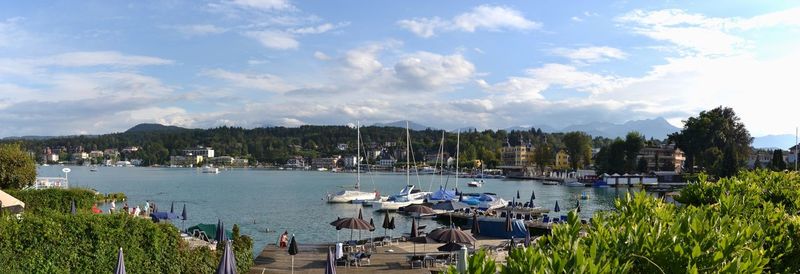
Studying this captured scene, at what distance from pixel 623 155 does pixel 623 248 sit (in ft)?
387

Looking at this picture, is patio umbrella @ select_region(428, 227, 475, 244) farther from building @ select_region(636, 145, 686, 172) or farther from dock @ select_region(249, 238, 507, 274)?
building @ select_region(636, 145, 686, 172)

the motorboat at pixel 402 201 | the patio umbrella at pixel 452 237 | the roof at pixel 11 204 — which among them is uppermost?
the roof at pixel 11 204

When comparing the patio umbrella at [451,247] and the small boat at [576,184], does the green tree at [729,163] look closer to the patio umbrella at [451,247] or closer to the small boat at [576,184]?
the small boat at [576,184]

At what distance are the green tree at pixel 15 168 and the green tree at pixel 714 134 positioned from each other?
99057 mm

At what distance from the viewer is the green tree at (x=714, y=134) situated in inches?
4045

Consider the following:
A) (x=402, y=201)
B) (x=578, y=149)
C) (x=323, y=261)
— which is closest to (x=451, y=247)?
(x=323, y=261)

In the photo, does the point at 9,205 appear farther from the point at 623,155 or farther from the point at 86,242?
the point at 623,155

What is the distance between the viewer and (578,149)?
147m

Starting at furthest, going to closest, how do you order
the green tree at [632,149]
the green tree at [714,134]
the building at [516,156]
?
the building at [516,156] → the green tree at [632,149] → the green tree at [714,134]

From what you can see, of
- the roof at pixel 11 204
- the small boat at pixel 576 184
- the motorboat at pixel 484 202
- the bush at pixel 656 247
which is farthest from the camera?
the small boat at pixel 576 184

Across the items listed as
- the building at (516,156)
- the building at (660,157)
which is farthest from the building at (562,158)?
the building at (660,157)

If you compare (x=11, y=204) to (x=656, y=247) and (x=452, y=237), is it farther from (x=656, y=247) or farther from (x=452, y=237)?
(x=656, y=247)

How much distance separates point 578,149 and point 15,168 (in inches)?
5079

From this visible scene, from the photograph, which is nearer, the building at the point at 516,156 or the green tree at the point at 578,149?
the green tree at the point at 578,149
